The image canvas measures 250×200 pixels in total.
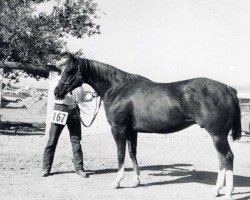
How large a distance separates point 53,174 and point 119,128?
6.23 feet

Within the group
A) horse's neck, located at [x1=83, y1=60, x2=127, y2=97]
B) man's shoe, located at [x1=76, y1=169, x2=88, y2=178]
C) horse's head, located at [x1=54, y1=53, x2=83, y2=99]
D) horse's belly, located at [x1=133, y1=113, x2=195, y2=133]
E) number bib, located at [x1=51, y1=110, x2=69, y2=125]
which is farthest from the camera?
man's shoe, located at [x1=76, y1=169, x2=88, y2=178]

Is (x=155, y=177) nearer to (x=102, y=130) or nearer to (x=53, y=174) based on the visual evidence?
(x=53, y=174)

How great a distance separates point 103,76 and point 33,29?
11.5 m

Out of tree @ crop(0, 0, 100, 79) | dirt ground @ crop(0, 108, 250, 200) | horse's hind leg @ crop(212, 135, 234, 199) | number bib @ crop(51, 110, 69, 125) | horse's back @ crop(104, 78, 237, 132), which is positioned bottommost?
dirt ground @ crop(0, 108, 250, 200)

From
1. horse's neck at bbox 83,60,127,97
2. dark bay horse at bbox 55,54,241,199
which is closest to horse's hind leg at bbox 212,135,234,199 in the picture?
dark bay horse at bbox 55,54,241,199

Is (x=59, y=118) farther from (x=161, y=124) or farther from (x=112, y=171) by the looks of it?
(x=161, y=124)

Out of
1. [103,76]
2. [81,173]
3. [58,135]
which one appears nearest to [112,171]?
[81,173]

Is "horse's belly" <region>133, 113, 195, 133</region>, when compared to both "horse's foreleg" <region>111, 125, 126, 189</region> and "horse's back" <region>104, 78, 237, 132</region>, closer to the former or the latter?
"horse's back" <region>104, 78, 237, 132</region>

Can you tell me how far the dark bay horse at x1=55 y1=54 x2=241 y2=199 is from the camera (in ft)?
20.5

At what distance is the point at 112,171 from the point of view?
8562 mm

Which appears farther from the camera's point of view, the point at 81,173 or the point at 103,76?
the point at 81,173

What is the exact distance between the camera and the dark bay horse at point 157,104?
A: 6254 millimetres

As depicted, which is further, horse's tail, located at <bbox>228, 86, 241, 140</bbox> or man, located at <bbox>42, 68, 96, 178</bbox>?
man, located at <bbox>42, 68, 96, 178</bbox>

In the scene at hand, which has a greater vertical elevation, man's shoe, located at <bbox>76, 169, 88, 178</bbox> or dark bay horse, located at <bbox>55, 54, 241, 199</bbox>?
dark bay horse, located at <bbox>55, 54, 241, 199</bbox>
